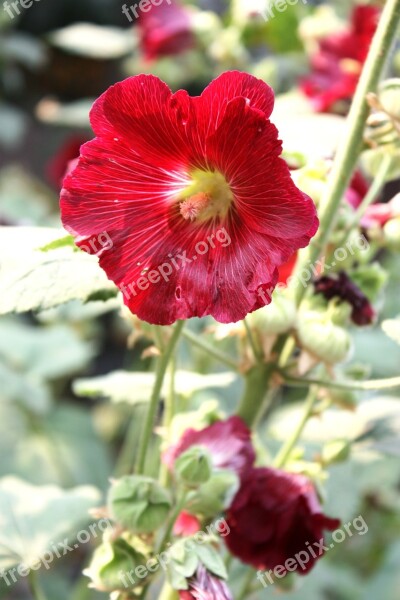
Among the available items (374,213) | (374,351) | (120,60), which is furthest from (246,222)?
(120,60)

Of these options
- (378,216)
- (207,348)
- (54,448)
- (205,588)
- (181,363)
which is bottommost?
(54,448)

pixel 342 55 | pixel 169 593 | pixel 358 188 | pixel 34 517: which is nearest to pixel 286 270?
Answer: pixel 358 188

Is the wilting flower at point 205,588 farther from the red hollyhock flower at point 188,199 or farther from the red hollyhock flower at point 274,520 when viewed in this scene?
the red hollyhock flower at point 188,199

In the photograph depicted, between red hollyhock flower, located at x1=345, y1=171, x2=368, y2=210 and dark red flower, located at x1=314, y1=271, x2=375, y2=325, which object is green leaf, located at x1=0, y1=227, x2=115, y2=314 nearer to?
dark red flower, located at x1=314, y1=271, x2=375, y2=325

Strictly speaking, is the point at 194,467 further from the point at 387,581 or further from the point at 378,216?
the point at 387,581

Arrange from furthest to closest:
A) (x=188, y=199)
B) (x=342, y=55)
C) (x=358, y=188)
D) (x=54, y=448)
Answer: (x=54, y=448) → (x=342, y=55) → (x=358, y=188) → (x=188, y=199)

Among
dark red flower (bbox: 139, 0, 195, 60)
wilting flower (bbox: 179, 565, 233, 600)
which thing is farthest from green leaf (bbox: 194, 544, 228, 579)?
dark red flower (bbox: 139, 0, 195, 60)
